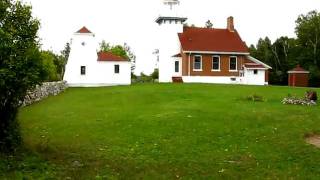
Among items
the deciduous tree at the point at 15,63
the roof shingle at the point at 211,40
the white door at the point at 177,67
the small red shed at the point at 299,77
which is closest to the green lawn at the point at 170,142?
the deciduous tree at the point at 15,63

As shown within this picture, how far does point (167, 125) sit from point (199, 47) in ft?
138

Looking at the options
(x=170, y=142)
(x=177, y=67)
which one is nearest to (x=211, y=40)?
(x=177, y=67)

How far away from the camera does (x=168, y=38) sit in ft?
Answer: 216

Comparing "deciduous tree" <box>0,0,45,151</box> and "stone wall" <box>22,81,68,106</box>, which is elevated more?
"deciduous tree" <box>0,0,45,151</box>

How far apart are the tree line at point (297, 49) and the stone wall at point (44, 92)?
41.5 meters

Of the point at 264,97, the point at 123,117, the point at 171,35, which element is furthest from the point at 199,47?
the point at 123,117

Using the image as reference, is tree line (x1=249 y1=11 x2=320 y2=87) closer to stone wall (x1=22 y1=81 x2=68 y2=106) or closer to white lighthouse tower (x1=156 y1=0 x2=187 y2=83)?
white lighthouse tower (x1=156 y1=0 x2=187 y2=83)

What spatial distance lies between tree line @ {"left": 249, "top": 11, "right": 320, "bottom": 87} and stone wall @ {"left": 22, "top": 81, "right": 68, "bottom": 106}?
136 feet

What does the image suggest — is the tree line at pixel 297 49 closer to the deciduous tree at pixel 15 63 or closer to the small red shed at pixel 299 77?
the small red shed at pixel 299 77

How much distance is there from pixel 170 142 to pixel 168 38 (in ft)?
158

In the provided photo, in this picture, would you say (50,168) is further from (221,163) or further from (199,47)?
(199,47)

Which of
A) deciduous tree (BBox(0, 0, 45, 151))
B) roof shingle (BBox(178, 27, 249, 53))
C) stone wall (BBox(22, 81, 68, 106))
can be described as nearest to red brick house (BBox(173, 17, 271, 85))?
roof shingle (BBox(178, 27, 249, 53))

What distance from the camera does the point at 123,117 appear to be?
24.4 meters

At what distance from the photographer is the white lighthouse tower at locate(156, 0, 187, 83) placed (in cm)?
6519
